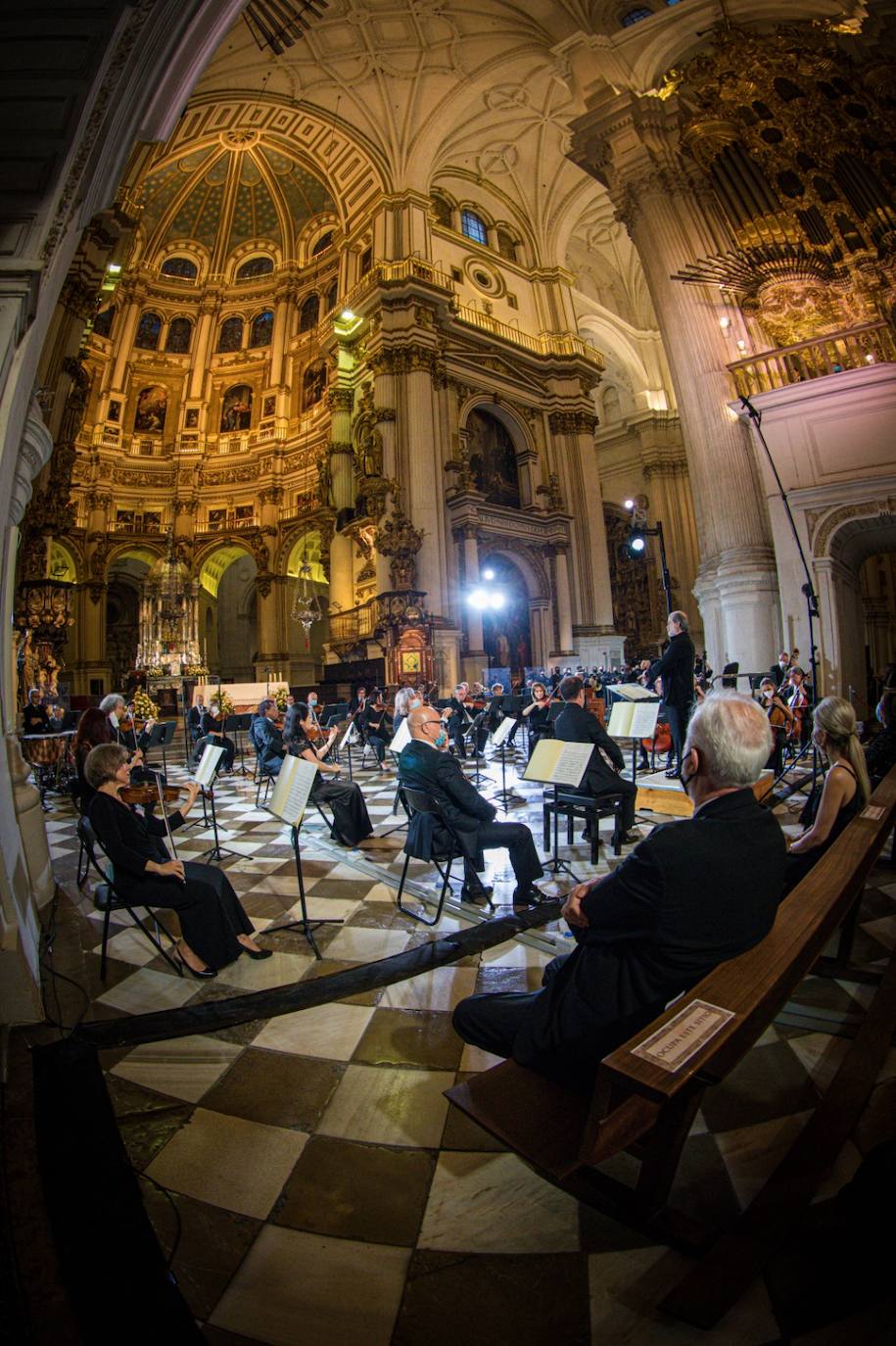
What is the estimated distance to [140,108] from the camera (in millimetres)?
3564

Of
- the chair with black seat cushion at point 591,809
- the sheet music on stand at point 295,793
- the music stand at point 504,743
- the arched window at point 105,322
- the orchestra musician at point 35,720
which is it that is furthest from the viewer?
the arched window at point 105,322

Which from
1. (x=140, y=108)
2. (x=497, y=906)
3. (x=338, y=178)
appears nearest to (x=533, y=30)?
(x=338, y=178)

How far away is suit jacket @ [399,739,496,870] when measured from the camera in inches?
136

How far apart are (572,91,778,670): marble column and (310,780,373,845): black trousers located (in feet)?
26.5

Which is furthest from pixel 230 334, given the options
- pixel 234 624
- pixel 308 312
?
pixel 234 624

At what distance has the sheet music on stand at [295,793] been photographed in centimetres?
306

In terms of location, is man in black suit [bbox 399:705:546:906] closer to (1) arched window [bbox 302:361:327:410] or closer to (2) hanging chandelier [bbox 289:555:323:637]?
(2) hanging chandelier [bbox 289:555:323:637]

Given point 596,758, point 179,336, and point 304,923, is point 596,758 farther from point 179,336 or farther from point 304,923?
point 179,336

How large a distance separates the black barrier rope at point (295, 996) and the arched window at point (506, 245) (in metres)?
25.0

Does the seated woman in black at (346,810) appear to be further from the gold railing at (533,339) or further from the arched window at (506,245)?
the arched window at (506,245)

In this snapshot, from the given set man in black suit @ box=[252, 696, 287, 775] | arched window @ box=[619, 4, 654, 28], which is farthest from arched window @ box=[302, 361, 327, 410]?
man in black suit @ box=[252, 696, 287, 775]

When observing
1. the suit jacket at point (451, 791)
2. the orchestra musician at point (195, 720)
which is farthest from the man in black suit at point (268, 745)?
the orchestra musician at point (195, 720)

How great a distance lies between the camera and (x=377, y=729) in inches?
421

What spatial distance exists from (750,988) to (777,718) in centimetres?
725
